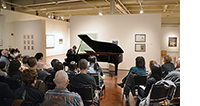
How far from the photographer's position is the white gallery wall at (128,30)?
30.9 ft

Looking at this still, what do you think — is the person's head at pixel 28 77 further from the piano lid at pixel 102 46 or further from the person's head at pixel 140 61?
the piano lid at pixel 102 46

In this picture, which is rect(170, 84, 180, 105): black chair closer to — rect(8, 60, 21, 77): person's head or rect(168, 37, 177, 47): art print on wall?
rect(8, 60, 21, 77): person's head

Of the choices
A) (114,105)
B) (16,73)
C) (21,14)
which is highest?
(21,14)

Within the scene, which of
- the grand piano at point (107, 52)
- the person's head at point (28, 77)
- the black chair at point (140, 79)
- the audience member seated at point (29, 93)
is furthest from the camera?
the grand piano at point (107, 52)

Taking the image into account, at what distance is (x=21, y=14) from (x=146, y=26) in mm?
9744

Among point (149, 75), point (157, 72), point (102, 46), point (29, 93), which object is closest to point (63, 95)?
point (29, 93)

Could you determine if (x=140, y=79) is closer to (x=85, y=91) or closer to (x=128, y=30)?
(x=85, y=91)

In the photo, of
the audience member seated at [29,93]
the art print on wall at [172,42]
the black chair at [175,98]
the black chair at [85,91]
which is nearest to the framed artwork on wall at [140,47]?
the black chair at [175,98]

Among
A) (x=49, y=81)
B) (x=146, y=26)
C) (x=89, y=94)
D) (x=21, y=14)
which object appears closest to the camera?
(x=89, y=94)

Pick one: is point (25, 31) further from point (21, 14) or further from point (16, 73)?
point (16, 73)

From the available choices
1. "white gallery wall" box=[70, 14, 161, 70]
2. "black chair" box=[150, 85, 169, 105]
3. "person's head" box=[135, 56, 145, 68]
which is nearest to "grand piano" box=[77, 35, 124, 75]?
"white gallery wall" box=[70, 14, 161, 70]

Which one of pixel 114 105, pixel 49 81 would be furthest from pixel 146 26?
pixel 49 81

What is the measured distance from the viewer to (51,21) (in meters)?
16.6

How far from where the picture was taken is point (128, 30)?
9773 millimetres
